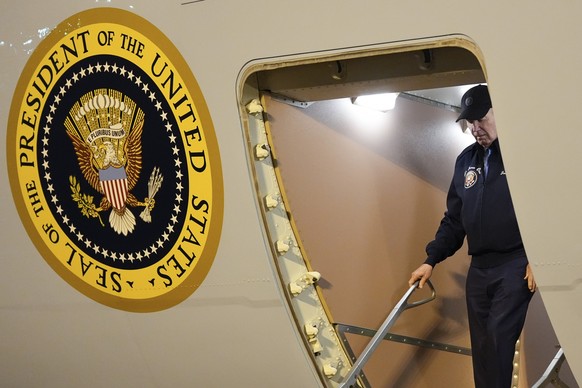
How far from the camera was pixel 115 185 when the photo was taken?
11.8 ft

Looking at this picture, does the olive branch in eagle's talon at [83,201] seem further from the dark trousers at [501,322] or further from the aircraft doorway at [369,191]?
the dark trousers at [501,322]

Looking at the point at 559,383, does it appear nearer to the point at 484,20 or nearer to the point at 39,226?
the point at 484,20

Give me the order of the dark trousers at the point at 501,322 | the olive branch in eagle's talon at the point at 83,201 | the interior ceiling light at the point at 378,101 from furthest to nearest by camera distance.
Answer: the interior ceiling light at the point at 378,101
the dark trousers at the point at 501,322
the olive branch in eagle's talon at the point at 83,201

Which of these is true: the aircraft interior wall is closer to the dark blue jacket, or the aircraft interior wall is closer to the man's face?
the dark blue jacket

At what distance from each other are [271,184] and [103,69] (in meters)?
0.79

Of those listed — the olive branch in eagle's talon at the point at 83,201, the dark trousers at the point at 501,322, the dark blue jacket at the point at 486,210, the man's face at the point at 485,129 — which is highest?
the olive branch in eagle's talon at the point at 83,201

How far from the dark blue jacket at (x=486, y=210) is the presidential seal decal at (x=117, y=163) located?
47.5 inches

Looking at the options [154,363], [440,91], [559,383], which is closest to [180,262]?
[154,363]

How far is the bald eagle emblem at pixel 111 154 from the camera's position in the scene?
350cm

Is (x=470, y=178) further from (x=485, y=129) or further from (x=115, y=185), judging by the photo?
(x=115, y=185)

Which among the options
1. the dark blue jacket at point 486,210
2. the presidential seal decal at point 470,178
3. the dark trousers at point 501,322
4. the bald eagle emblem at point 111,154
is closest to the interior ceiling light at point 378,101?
the dark blue jacket at point 486,210

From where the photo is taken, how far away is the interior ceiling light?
171 inches

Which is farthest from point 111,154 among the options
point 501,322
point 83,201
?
point 501,322

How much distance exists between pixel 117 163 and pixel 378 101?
4.62 feet
